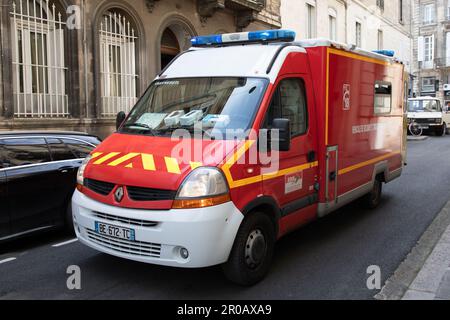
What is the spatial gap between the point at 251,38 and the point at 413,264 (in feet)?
10.5

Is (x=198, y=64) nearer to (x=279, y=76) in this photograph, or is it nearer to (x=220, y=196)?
(x=279, y=76)

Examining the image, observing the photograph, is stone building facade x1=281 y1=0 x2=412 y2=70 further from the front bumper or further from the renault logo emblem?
the front bumper

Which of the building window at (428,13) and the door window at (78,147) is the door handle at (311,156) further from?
the building window at (428,13)

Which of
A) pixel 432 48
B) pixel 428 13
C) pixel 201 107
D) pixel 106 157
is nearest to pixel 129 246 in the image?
pixel 106 157

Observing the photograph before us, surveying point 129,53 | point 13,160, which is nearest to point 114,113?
point 129,53

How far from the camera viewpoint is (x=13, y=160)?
5969 millimetres

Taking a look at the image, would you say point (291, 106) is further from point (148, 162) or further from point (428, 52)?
point (428, 52)

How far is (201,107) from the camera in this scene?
200 inches

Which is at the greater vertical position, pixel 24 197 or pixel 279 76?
pixel 279 76

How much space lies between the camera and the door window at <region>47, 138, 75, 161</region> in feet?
21.4

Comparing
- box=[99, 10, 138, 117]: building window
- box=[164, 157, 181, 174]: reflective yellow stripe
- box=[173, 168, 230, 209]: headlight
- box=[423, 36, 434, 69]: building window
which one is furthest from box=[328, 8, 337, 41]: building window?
box=[423, 36, 434, 69]: building window

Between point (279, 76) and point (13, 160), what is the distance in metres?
3.40

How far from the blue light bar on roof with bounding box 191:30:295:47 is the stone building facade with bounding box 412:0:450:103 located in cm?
5205
